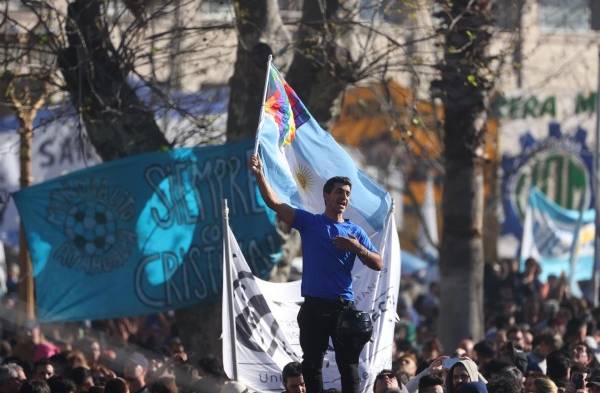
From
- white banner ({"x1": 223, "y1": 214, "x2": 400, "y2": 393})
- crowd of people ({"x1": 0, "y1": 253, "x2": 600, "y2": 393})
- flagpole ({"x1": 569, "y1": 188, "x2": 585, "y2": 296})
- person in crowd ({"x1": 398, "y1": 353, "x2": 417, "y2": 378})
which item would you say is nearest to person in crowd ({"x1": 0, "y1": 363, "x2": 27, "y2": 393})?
crowd of people ({"x1": 0, "y1": 253, "x2": 600, "y2": 393})

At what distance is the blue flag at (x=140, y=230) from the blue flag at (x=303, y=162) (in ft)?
9.30

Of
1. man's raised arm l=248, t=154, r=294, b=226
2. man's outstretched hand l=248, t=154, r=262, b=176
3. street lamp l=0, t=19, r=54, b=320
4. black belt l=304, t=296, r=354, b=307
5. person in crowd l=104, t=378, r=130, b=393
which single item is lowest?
person in crowd l=104, t=378, r=130, b=393

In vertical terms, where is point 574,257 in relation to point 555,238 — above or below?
below

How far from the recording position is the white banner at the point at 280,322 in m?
9.74

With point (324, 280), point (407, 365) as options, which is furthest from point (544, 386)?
point (407, 365)

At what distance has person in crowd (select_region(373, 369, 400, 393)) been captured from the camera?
370 inches

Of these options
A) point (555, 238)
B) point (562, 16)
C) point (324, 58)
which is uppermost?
point (562, 16)

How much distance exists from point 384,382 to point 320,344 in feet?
2.61

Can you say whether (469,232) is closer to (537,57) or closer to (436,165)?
(436,165)

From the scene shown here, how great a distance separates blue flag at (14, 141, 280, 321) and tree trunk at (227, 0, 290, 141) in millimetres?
670

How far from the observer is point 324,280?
8773 mm

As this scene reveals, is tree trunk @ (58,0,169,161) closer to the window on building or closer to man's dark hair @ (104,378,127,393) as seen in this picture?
man's dark hair @ (104,378,127,393)

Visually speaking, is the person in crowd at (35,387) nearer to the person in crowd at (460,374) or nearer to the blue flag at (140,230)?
the person in crowd at (460,374)

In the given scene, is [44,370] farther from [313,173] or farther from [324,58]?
[324,58]
